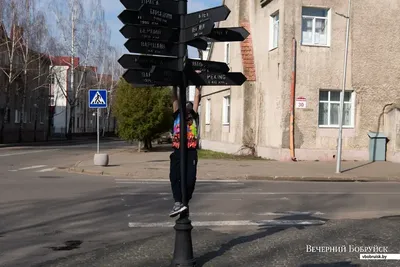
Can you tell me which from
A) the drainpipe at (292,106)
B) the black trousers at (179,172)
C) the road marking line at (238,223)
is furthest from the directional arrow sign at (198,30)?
the drainpipe at (292,106)

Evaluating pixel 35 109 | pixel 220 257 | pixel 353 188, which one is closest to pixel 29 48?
pixel 35 109

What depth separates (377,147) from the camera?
23.3 metres

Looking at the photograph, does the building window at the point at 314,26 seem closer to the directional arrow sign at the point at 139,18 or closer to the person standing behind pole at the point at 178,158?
the person standing behind pole at the point at 178,158

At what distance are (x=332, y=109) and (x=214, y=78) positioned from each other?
19053 mm

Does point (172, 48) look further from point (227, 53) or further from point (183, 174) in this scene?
point (227, 53)

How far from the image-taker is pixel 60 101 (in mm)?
83750

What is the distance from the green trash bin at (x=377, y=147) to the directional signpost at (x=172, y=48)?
63.9 feet

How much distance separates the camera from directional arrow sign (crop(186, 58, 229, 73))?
17.8ft

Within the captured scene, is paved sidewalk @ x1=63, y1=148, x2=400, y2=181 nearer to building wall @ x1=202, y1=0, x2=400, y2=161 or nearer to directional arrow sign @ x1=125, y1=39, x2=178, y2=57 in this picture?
building wall @ x1=202, y1=0, x2=400, y2=161

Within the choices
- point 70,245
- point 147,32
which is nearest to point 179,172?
point 147,32

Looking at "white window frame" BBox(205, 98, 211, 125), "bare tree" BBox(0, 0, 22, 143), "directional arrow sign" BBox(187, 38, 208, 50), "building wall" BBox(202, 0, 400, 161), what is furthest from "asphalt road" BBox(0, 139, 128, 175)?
"directional arrow sign" BBox(187, 38, 208, 50)

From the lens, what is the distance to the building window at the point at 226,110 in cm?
3134

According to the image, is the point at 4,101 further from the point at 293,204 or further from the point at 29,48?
the point at 293,204

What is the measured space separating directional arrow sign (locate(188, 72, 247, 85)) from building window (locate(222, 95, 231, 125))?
1005 inches
